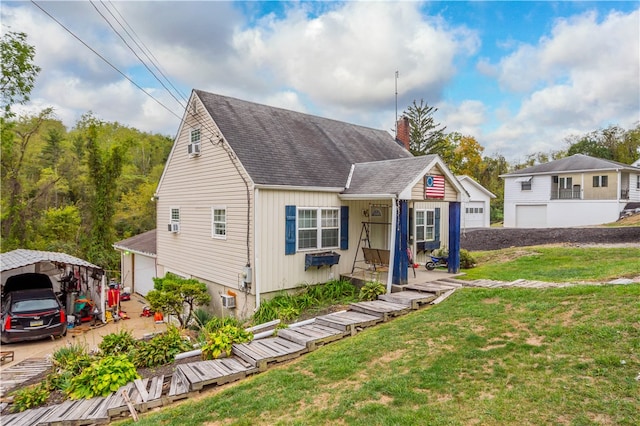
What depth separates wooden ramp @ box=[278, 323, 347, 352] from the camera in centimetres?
714

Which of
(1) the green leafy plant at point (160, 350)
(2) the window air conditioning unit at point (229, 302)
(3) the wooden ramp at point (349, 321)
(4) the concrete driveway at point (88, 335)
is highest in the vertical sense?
(3) the wooden ramp at point (349, 321)

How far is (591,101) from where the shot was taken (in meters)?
31.0

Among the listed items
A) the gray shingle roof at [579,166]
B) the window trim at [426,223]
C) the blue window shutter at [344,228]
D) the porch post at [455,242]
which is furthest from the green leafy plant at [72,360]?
the gray shingle roof at [579,166]

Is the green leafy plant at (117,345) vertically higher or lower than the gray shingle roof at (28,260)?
lower

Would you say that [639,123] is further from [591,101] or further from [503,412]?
[503,412]

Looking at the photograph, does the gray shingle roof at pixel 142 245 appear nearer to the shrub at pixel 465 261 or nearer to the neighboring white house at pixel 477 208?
the shrub at pixel 465 261

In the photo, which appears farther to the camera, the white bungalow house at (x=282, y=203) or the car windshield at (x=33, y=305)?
the car windshield at (x=33, y=305)

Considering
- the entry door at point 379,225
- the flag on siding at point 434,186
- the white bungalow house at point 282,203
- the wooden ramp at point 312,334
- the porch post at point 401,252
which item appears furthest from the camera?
the entry door at point 379,225

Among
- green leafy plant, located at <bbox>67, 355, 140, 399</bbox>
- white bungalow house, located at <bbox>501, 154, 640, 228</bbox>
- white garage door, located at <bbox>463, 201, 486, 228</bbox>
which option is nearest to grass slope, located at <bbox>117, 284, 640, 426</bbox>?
green leafy plant, located at <bbox>67, 355, 140, 399</bbox>

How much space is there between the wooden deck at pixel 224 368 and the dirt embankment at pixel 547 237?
11.7 metres

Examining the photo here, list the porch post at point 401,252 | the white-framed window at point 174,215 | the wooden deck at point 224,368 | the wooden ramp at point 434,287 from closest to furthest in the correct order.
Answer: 1. the wooden deck at point 224,368
2. the wooden ramp at point 434,287
3. the porch post at point 401,252
4. the white-framed window at point 174,215

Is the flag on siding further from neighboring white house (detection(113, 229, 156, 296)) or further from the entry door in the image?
neighboring white house (detection(113, 229, 156, 296))

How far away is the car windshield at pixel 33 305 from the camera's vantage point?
11.7 metres

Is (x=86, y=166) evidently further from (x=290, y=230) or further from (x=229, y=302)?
(x=290, y=230)
